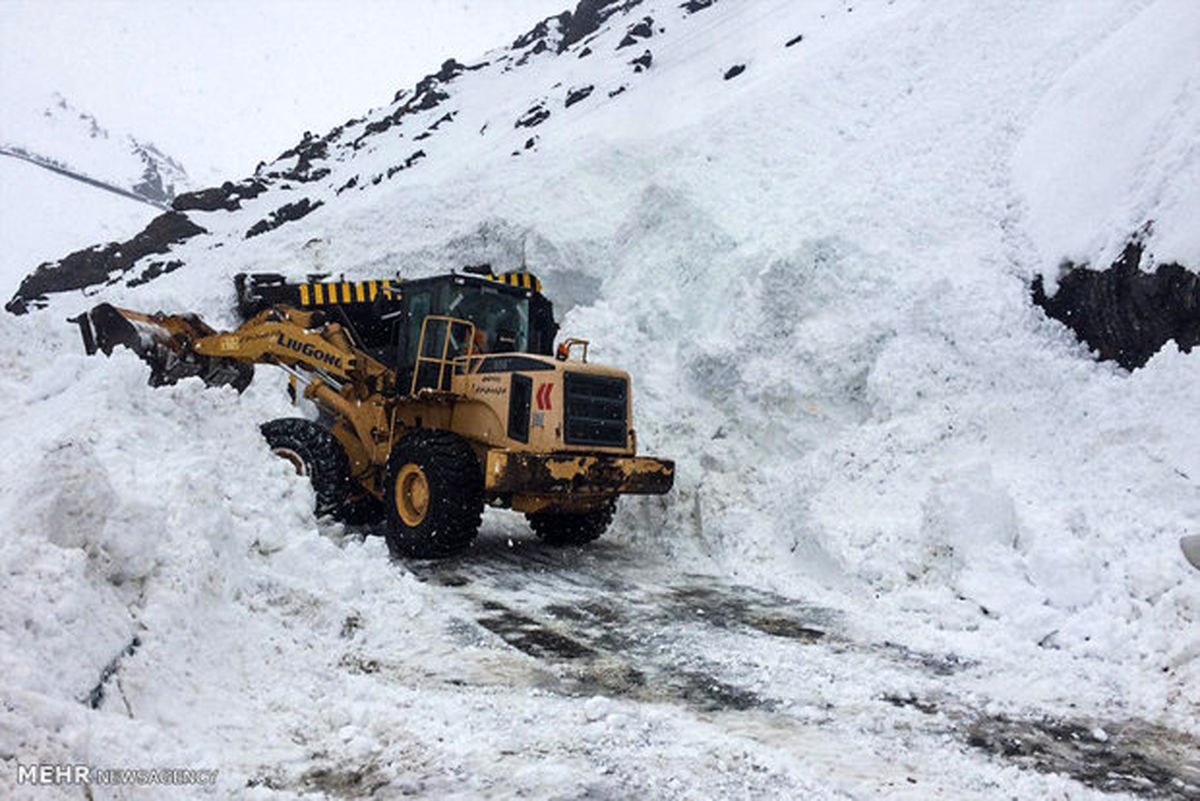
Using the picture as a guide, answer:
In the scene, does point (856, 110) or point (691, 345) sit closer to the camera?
point (691, 345)

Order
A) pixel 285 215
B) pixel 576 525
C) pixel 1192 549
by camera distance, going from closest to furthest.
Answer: pixel 1192 549 → pixel 576 525 → pixel 285 215

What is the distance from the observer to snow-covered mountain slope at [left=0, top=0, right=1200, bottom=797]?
3674mm

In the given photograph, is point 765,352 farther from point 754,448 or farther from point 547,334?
point 547,334

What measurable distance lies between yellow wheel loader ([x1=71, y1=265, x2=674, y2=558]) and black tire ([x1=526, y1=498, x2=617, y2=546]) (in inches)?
0.6

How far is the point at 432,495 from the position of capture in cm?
798

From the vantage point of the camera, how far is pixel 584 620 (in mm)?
6367

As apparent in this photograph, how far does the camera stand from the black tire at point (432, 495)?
7953 mm

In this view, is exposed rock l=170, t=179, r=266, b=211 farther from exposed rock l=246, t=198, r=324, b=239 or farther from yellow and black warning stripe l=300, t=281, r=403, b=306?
yellow and black warning stripe l=300, t=281, r=403, b=306

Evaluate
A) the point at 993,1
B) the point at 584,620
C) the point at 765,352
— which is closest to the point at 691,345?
the point at 765,352

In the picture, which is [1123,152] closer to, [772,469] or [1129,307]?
[1129,307]

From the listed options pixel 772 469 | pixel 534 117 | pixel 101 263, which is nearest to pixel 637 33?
pixel 534 117

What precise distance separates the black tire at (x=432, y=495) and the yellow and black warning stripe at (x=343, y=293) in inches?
101

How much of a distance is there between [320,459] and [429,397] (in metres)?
1.44

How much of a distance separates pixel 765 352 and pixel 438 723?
7.34m
